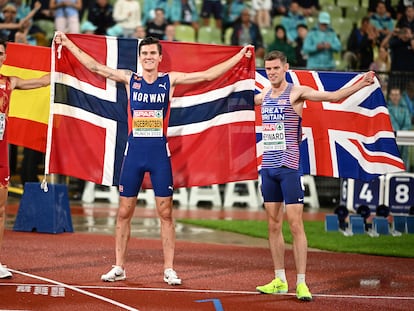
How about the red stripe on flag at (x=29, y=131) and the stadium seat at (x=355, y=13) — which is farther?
the stadium seat at (x=355, y=13)

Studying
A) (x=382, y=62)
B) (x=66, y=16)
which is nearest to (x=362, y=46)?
(x=382, y=62)

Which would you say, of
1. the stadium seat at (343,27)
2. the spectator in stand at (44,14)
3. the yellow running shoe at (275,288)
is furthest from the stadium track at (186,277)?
the stadium seat at (343,27)

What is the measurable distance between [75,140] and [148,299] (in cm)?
264

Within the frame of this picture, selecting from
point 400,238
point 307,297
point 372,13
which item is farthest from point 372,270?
point 372,13

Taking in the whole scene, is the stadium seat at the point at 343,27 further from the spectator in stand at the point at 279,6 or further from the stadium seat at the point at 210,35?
the stadium seat at the point at 210,35

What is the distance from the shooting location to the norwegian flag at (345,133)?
1048 cm

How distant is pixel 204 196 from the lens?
774 inches

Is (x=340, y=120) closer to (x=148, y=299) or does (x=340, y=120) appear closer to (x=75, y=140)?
(x=75, y=140)

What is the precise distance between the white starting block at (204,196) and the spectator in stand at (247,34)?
11.9ft

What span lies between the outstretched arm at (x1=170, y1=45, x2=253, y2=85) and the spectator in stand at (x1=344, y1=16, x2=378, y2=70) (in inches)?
435

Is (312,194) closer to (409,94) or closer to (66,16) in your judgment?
(409,94)

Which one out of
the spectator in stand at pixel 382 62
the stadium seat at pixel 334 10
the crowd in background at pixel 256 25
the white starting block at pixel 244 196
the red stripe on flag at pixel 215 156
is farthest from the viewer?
the stadium seat at pixel 334 10

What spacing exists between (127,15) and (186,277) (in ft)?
42.1

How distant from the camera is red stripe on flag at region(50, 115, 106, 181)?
9.74 m
